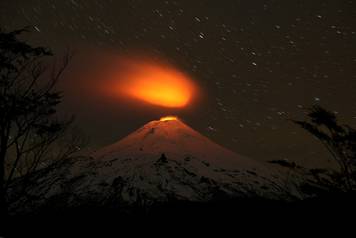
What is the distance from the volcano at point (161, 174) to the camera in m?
94.5

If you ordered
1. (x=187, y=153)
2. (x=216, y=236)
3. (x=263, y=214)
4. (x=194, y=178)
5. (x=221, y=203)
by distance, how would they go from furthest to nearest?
(x=187, y=153) < (x=194, y=178) < (x=221, y=203) < (x=216, y=236) < (x=263, y=214)

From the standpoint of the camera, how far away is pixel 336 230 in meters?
9.97

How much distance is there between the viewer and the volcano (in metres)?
94.5

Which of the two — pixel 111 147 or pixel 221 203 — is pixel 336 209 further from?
pixel 111 147

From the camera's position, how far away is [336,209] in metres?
11.0

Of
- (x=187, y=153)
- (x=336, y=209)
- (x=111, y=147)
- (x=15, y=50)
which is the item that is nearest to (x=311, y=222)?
(x=336, y=209)

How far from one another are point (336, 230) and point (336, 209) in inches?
47.0

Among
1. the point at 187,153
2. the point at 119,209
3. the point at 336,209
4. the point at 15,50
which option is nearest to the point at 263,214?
the point at 336,209

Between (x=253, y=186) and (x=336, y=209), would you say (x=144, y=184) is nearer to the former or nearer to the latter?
(x=253, y=186)

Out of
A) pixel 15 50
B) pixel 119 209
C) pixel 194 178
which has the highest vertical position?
pixel 15 50

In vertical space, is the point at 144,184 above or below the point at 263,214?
below

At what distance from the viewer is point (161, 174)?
10781 centimetres

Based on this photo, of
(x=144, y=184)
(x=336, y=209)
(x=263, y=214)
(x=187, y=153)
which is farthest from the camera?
(x=187, y=153)

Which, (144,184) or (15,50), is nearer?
(15,50)
